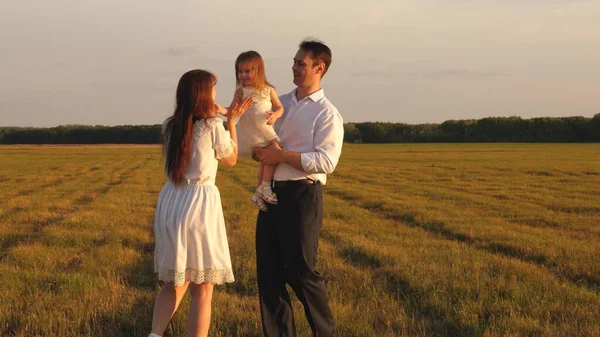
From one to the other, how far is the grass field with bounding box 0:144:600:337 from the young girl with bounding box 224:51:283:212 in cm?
137

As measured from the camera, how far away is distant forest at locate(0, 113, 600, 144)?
3826 inches

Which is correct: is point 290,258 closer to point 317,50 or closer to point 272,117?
point 272,117

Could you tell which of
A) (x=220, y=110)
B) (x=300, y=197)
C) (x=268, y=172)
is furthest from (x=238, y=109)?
(x=300, y=197)

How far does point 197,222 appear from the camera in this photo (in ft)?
14.6

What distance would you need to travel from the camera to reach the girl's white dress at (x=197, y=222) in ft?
14.6

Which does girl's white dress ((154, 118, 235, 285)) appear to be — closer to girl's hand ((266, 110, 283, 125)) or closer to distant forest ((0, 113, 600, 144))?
girl's hand ((266, 110, 283, 125))

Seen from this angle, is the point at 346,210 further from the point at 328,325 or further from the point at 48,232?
the point at 328,325

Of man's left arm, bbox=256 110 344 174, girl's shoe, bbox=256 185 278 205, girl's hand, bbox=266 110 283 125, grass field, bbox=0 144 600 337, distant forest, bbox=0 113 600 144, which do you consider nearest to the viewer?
man's left arm, bbox=256 110 344 174

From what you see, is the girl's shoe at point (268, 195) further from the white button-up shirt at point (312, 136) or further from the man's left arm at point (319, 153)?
the man's left arm at point (319, 153)

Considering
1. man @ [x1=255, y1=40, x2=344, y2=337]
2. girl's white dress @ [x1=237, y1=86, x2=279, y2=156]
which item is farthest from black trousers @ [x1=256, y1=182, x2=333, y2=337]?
girl's white dress @ [x1=237, y1=86, x2=279, y2=156]

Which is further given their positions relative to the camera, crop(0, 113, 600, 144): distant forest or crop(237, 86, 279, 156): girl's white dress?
crop(0, 113, 600, 144): distant forest

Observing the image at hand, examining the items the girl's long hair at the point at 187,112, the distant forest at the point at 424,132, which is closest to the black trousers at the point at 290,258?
the girl's long hair at the point at 187,112

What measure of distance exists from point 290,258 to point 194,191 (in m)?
0.86

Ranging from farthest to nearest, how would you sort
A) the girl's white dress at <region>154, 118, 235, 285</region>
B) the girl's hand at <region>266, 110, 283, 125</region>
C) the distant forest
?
the distant forest < the girl's hand at <region>266, 110, 283, 125</region> < the girl's white dress at <region>154, 118, 235, 285</region>
